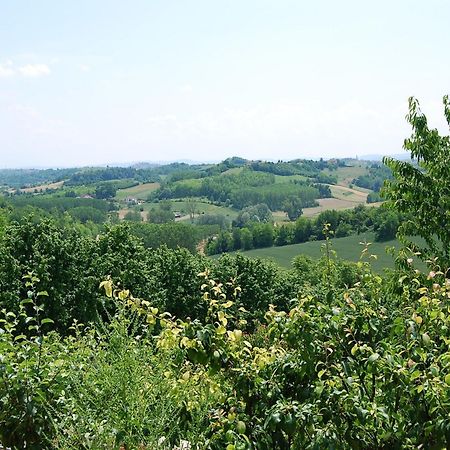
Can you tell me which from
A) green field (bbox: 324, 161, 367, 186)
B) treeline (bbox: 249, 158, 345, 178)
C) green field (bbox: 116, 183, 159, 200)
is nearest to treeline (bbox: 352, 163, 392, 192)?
green field (bbox: 324, 161, 367, 186)

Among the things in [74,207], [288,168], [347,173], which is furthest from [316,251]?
[347,173]

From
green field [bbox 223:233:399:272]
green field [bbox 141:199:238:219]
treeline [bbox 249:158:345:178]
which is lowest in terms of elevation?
green field [bbox 223:233:399:272]

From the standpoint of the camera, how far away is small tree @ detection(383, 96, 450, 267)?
9.45 meters

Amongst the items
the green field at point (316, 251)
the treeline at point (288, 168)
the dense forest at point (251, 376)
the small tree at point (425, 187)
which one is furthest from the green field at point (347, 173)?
the dense forest at point (251, 376)

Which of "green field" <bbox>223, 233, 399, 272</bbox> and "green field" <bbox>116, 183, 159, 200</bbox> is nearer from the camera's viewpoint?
"green field" <bbox>223, 233, 399, 272</bbox>

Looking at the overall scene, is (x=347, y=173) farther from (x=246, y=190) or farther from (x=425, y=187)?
(x=425, y=187)

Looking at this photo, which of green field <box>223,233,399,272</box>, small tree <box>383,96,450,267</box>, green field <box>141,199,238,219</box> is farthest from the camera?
green field <box>141,199,238,219</box>

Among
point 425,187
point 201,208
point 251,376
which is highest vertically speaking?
point 425,187

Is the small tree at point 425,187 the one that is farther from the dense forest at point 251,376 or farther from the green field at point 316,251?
the green field at point 316,251

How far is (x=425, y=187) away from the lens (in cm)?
960

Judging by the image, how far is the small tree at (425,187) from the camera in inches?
372

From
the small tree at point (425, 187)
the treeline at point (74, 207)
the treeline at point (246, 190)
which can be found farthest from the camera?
the treeline at point (246, 190)

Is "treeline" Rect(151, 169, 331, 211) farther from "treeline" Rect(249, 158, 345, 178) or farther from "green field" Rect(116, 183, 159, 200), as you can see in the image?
"treeline" Rect(249, 158, 345, 178)

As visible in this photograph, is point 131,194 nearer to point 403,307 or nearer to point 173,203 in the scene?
point 173,203
